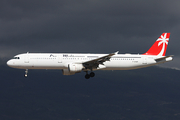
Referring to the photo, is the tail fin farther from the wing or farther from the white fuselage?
the wing

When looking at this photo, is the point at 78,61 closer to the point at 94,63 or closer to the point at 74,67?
the point at 74,67

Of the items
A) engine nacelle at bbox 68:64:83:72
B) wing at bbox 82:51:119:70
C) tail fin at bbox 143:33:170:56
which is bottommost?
engine nacelle at bbox 68:64:83:72

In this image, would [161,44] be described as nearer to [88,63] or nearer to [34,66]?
[88,63]

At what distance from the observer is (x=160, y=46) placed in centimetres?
6353

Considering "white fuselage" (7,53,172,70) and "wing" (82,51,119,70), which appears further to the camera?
"white fuselage" (7,53,172,70)

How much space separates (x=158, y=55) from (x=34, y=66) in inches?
1231

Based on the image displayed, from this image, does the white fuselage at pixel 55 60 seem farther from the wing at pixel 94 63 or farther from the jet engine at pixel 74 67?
the jet engine at pixel 74 67

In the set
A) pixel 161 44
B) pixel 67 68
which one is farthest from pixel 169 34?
pixel 67 68

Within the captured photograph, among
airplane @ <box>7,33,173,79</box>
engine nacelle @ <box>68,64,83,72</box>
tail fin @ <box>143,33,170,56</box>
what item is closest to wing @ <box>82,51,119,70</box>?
airplane @ <box>7,33,173,79</box>

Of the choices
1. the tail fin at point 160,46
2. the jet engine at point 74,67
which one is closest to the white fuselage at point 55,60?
the jet engine at point 74,67

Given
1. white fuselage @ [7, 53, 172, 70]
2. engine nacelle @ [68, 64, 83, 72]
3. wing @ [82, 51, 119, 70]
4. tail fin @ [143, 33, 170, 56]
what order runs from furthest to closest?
tail fin @ [143, 33, 170, 56]
white fuselage @ [7, 53, 172, 70]
wing @ [82, 51, 119, 70]
engine nacelle @ [68, 64, 83, 72]

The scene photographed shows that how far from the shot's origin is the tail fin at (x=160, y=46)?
206 ft

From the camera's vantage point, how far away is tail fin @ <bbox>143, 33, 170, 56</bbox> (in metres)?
62.8

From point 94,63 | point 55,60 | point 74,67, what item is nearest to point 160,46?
point 94,63
